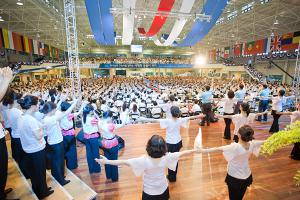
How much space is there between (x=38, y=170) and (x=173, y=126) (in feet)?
5.85

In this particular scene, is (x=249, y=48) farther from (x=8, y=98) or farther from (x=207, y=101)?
(x=8, y=98)

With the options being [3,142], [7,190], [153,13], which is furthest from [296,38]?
[7,190]

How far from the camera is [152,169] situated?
1547 millimetres

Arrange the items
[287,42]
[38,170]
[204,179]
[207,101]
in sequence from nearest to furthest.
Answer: [38,170] → [204,179] → [207,101] → [287,42]

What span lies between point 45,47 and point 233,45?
25.5m

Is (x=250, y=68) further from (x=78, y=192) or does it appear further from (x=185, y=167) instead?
(x=78, y=192)

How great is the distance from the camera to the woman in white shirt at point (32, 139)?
1.92 meters

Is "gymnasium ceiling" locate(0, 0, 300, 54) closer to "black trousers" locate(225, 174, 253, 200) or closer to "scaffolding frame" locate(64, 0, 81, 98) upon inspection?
"scaffolding frame" locate(64, 0, 81, 98)

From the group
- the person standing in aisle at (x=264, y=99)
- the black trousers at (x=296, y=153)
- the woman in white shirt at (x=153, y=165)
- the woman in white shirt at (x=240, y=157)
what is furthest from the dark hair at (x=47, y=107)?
the person standing in aisle at (x=264, y=99)

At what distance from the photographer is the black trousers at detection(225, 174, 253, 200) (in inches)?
75.4

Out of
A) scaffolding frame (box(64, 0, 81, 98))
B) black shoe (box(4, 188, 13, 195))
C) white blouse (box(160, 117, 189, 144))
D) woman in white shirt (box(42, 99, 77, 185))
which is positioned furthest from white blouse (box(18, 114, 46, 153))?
scaffolding frame (box(64, 0, 81, 98))

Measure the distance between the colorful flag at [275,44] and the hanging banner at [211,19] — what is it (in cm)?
1029

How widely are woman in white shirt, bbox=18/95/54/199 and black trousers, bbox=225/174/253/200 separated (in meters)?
2.16

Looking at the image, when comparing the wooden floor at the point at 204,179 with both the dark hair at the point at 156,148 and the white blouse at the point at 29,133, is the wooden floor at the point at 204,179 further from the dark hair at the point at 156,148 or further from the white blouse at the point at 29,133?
the dark hair at the point at 156,148
